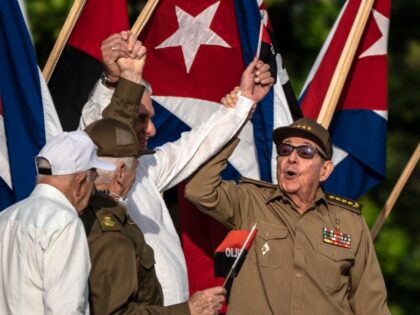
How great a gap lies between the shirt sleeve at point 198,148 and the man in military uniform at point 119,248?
847mm

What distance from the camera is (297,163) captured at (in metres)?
7.88

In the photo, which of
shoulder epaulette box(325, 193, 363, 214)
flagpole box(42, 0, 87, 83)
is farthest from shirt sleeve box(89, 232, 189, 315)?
flagpole box(42, 0, 87, 83)

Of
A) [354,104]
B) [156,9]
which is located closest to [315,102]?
[354,104]

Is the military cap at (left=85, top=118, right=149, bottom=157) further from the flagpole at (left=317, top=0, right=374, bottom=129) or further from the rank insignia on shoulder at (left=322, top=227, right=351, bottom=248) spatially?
the flagpole at (left=317, top=0, right=374, bottom=129)

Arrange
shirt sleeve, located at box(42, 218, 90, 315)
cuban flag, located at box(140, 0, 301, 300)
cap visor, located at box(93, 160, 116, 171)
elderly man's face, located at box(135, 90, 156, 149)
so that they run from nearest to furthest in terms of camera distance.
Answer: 1. shirt sleeve, located at box(42, 218, 90, 315)
2. cap visor, located at box(93, 160, 116, 171)
3. elderly man's face, located at box(135, 90, 156, 149)
4. cuban flag, located at box(140, 0, 301, 300)

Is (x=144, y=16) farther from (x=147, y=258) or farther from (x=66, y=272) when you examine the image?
(x=66, y=272)

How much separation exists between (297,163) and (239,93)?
1.65 ft

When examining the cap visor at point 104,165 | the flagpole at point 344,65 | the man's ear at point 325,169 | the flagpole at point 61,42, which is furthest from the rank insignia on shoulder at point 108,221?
the flagpole at point 344,65

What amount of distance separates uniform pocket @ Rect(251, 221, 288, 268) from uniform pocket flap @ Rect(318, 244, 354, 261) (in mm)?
201

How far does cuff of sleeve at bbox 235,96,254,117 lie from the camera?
764cm

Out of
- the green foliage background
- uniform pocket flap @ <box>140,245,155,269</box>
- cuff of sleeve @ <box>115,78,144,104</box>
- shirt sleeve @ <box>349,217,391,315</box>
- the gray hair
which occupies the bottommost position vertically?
the green foliage background

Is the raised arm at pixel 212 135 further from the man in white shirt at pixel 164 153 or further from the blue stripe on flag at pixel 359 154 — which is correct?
the blue stripe on flag at pixel 359 154

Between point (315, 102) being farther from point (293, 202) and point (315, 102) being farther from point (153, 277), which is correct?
point (153, 277)

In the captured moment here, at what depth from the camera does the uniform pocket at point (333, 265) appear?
7.72m
